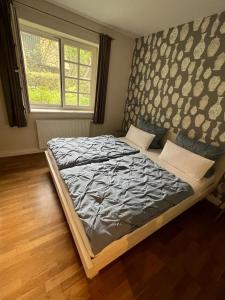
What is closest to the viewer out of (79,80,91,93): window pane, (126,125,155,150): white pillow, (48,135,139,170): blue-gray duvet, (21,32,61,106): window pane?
(48,135,139,170): blue-gray duvet

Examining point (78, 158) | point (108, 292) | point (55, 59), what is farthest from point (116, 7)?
point (108, 292)

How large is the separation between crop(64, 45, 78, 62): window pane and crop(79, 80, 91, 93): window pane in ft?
1.30

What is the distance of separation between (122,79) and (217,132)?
212 centimetres

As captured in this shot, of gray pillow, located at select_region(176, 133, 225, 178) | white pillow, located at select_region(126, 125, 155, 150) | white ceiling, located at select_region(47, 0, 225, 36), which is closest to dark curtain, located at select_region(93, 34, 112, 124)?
white ceiling, located at select_region(47, 0, 225, 36)

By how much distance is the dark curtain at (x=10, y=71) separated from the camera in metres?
1.87

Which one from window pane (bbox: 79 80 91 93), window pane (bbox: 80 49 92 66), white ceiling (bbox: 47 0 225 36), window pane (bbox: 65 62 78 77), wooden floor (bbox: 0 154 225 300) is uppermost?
white ceiling (bbox: 47 0 225 36)

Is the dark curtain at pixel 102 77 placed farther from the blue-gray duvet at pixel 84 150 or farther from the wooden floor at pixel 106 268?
the wooden floor at pixel 106 268

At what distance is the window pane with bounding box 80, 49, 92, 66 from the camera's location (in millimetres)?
2736

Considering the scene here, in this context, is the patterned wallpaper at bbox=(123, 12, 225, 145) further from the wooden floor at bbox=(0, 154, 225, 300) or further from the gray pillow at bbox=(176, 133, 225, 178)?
the wooden floor at bbox=(0, 154, 225, 300)

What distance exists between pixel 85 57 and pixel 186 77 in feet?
6.04

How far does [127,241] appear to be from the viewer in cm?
117

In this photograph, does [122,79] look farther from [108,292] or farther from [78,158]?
[108,292]

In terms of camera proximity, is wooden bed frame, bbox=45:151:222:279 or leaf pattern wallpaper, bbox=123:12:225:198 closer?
wooden bed frame, bbox=45:151:222:279

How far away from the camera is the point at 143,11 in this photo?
196 centimetres
